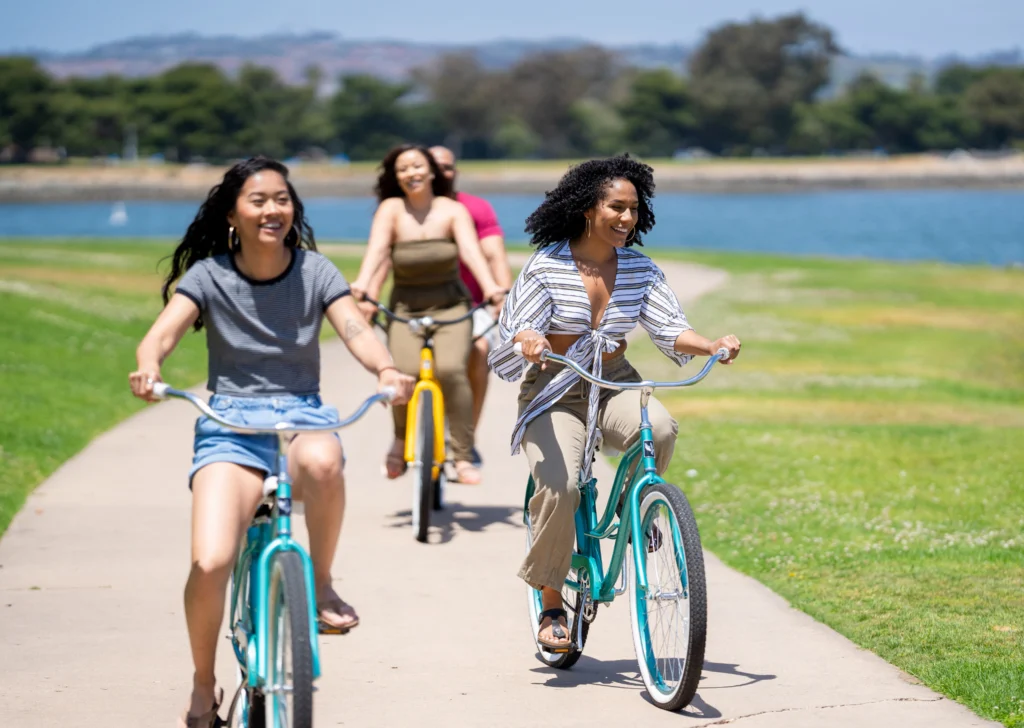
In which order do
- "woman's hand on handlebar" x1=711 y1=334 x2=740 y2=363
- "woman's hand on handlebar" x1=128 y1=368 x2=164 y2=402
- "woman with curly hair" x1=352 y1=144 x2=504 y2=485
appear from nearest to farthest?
"woman's hand on handlebar" x1=128 y1=368 x2=164 y2=402 → "woman's hand on handlebar" x1=711 y1=334 x2=740 y2=363 → "woman with curly hair" x1=352 y1=144 x2=504 y2=485

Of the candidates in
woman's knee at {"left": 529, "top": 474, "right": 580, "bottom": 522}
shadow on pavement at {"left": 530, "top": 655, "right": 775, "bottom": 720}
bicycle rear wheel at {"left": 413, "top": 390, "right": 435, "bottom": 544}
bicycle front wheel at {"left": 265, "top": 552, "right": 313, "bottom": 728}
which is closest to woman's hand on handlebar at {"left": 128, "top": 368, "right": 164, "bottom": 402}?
bicycle front wheel at {"left": 265, "top": 552, "right": 313, "bottom": 728}

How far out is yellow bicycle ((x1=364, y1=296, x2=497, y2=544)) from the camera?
8.35 meters

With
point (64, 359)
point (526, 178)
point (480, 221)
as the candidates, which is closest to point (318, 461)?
point (480, 221)

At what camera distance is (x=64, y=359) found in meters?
16.0

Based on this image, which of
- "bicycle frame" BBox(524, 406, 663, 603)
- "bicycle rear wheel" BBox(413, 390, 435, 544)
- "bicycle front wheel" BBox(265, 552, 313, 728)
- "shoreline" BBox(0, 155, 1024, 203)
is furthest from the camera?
"shoreline" BBox(0, 155, 1024, 203)

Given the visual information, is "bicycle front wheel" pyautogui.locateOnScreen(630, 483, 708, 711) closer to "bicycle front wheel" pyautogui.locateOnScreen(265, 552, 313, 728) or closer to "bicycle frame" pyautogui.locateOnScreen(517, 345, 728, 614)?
"bicycle frame" pyautogui.locateOnScreen(517, 345, 728, 614)

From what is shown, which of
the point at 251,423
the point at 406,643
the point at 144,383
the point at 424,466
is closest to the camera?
the point at 144,383

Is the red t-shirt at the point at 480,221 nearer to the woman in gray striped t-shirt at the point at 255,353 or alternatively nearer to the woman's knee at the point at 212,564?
the woman in gray striped t-shirt at the point at 255,353

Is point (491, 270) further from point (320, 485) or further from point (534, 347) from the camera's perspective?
point (320, 485)

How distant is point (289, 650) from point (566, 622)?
5.97ft

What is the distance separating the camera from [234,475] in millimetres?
4742

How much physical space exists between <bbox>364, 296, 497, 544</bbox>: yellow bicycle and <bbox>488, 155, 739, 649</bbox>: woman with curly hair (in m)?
2.48

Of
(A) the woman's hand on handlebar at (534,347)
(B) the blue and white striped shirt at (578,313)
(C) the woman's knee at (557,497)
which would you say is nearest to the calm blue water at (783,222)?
(B) the blue and white striped shirt at (578,313)

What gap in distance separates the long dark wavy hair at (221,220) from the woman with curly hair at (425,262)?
341 cm
